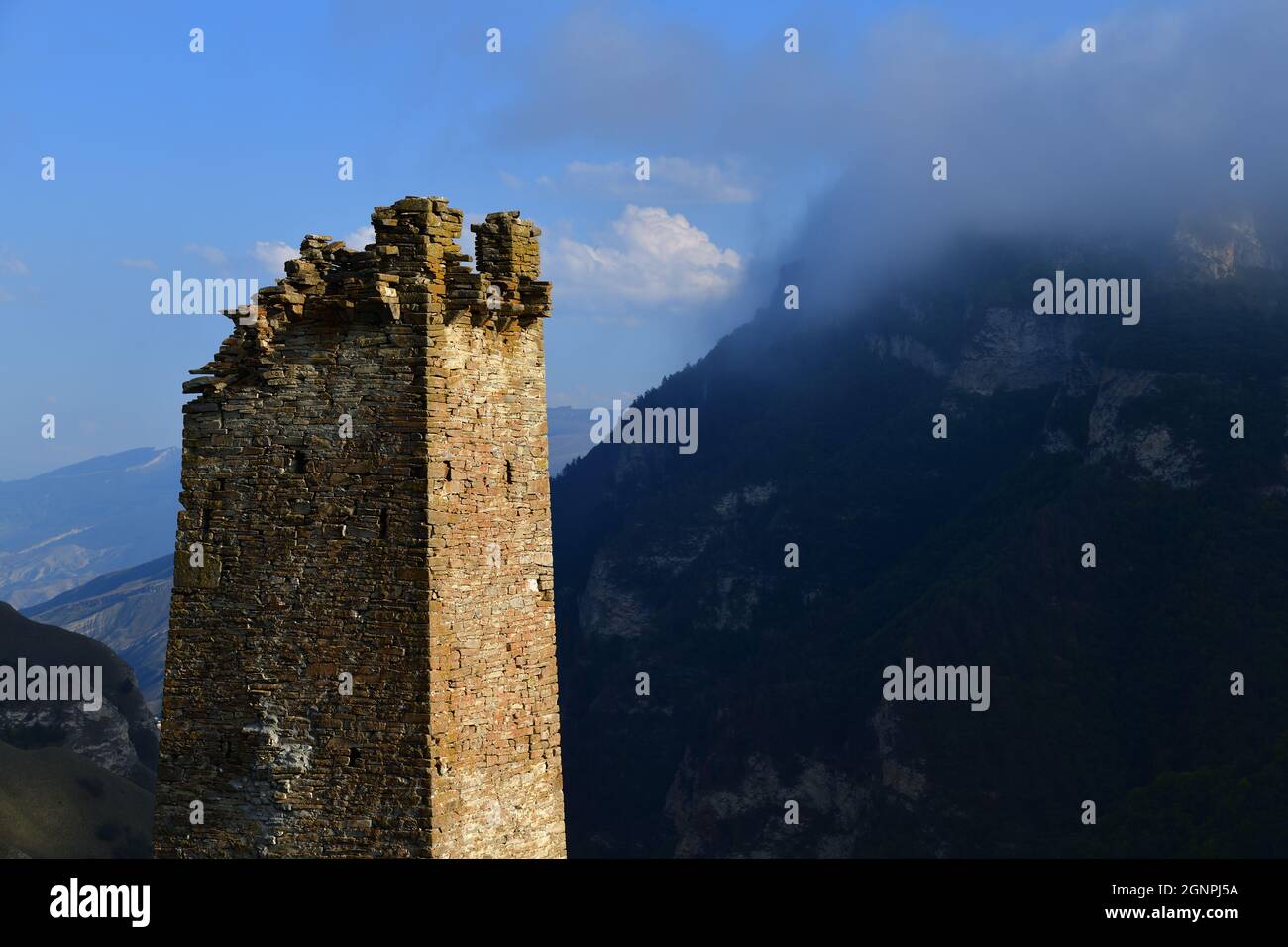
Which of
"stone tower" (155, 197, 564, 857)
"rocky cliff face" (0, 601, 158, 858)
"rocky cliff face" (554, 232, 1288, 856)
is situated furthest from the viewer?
"rocky cliff face" (554, 232, 1288, 856)

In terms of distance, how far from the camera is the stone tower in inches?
751

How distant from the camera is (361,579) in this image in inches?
758

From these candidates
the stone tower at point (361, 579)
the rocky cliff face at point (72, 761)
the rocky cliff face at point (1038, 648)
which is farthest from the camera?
the rocky cliff face at point (1038, 648)

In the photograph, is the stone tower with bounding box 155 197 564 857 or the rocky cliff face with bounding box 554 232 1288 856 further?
the rocky cliff face with bounding box 554 232 1288 856

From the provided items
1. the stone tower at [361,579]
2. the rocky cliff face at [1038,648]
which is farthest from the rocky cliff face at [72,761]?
the stone tower at [361,579]

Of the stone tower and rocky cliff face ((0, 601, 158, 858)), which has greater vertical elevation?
the stone tower

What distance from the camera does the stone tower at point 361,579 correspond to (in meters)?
19.1

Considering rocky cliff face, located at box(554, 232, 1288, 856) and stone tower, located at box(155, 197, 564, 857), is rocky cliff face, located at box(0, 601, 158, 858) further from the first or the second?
stone tower, located at box(155, 197, 564, 857)

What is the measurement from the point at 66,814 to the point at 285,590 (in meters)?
89.9

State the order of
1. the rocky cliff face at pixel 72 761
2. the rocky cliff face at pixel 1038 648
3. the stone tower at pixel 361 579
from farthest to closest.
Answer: the rocky cliff face at pixel 1038 648, the rocky cliff face at pixel 72 761, the stone tower at pixel 361 579

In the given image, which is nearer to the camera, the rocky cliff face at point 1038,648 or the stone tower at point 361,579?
the stone tower at point 361,579

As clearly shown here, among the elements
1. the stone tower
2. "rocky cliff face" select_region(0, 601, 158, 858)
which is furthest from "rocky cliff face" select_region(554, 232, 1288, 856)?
the stone tower

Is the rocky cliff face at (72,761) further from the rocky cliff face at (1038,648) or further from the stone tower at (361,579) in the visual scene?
the stone tower at (361,579)

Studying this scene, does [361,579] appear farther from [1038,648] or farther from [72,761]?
[1038,648]
